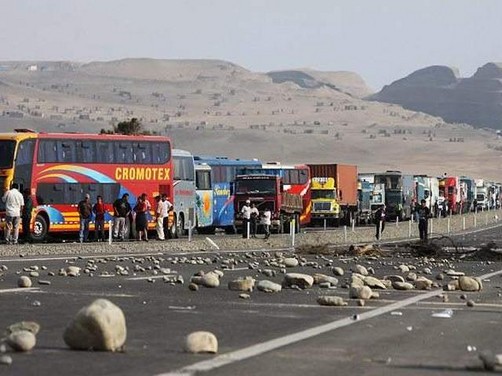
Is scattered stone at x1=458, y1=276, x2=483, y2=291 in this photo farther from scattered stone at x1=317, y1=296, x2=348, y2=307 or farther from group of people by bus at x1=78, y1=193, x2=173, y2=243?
group of people by bus at x1=78, y1=193, x2=173, y2=243

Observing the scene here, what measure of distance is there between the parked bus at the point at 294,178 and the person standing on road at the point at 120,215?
20.8 metres

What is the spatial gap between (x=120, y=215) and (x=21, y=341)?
3776cm

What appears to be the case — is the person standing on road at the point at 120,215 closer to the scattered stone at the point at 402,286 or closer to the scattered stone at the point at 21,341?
the scattered stone at the point at 402,286

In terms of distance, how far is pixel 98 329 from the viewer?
11812 mm

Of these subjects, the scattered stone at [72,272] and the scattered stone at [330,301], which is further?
the scattered stone at [72,272]

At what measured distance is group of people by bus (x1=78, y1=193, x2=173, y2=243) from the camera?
48.2 meters

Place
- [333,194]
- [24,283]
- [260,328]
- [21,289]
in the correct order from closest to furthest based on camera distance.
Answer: [260,328]
[21,289]
[24,283]
[333,194]

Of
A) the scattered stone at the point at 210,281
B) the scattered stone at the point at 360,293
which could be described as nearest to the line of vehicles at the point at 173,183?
the scattered stone at the point at 210,281

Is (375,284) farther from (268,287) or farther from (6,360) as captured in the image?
(6,360)

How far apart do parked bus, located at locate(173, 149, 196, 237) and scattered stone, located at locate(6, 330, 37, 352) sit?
45.4 m

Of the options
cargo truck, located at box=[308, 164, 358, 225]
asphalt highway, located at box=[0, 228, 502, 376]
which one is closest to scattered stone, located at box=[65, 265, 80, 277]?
asphalt highway, located at box=[0, 228, 502, 376]

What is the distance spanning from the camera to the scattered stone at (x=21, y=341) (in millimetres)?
11898

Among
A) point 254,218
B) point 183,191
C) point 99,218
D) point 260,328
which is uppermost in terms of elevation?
point 183,191

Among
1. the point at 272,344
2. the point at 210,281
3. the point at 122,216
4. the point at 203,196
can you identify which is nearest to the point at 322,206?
the point at 203,196
